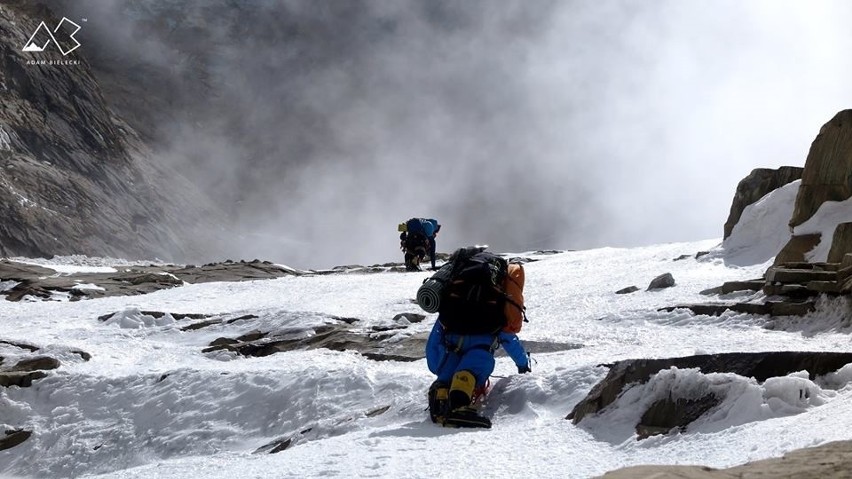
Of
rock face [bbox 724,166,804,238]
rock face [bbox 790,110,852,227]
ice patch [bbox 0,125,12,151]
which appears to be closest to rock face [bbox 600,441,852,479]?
rock face [bbox 790,110,852,227]

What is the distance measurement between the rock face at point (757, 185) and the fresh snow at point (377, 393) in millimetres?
1784

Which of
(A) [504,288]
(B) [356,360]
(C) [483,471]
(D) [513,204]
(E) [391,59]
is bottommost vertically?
(C) [483,471]

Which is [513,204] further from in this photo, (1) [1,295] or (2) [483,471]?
(2) [483,471]

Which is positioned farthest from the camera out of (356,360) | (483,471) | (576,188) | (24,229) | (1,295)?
(576,188)

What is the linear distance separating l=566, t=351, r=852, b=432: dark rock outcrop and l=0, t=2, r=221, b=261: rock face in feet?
121

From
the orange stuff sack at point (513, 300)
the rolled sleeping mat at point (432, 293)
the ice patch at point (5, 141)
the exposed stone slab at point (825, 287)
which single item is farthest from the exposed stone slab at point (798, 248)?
the ice patch at point (5, 141)

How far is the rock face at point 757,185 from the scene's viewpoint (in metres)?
18.6

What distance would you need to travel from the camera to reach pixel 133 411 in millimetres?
9398

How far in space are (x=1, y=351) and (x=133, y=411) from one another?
3578mm

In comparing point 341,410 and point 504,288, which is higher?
point 504,288

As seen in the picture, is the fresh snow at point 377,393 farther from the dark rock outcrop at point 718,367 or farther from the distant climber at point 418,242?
the distant climber at point 418,242

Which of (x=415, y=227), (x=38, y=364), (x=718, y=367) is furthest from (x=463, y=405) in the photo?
(x=415, y=227)

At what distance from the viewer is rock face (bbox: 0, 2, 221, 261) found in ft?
134

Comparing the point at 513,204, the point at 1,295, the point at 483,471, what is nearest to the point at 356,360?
the point at 483,471
